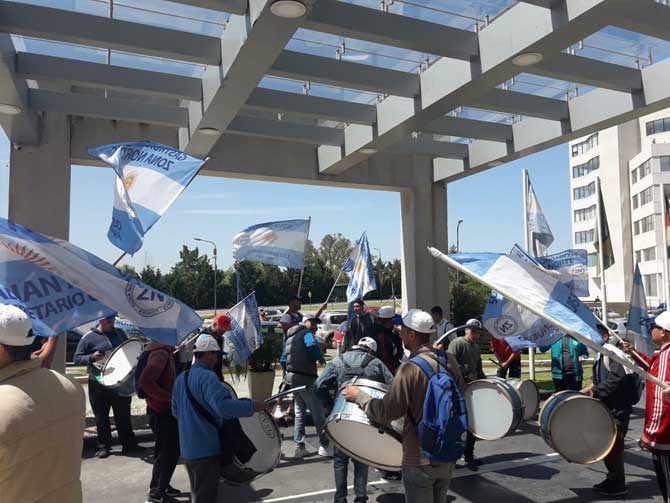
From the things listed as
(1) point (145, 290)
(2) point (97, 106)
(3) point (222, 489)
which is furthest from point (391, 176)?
(1) point (145, 290)

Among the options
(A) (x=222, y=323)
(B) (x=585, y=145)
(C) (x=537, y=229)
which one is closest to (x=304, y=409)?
(A) (x=222, y=323)

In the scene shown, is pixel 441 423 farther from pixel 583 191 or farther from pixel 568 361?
pixel 583 191

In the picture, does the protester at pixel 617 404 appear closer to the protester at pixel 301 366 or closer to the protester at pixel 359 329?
the protester at pixel 359 329

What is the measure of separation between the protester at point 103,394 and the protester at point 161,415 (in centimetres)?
219

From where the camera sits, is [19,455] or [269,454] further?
[269,454]

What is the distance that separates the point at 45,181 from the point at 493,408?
8002mm

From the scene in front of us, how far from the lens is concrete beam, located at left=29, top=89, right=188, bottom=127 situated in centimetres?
959

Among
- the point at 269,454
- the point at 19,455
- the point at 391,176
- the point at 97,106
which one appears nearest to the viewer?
the point at 19,455

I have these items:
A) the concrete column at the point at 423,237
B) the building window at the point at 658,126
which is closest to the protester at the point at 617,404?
the concrete column at the point at 423,237

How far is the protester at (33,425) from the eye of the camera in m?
2.71

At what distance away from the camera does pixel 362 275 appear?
37.9 ft

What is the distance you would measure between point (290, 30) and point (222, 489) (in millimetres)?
5186

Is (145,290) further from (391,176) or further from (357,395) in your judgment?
(391,176)

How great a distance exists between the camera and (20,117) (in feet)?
29.8
